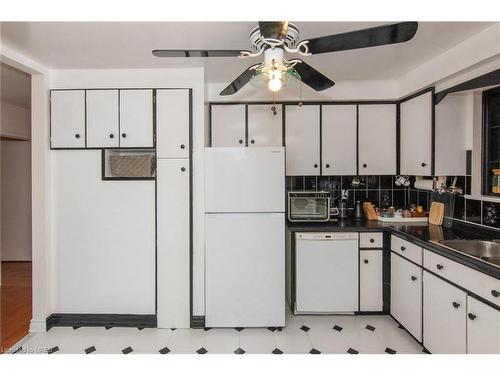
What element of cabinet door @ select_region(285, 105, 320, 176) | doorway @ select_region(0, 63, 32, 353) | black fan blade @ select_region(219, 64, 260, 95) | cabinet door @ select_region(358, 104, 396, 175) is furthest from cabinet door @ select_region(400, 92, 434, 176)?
doorway @ select_region(0, 63, 32, 353)

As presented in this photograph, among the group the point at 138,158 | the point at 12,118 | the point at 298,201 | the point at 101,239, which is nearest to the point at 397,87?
the point at 298,201

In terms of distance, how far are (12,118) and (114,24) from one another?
11.2 feet

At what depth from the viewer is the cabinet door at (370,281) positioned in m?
2.69

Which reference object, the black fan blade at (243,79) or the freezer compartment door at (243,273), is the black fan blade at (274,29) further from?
the freezer compartment door at (243,273)

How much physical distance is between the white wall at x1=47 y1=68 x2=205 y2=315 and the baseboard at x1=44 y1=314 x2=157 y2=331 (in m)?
0.48

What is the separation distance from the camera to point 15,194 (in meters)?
4.56

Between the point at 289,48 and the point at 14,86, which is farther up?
the point at 14,86

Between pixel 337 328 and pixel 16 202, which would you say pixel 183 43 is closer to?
pixel 337 328

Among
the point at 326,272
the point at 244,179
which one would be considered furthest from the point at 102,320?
the point at 326,272

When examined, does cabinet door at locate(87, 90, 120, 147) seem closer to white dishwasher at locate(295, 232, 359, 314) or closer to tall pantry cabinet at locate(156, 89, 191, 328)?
tall pantry cabinet at locate(156, 89, 191, 328)

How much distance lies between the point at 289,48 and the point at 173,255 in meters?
2.01

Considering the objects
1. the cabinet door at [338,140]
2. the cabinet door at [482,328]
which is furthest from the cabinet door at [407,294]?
the cabinet door at [338,140]

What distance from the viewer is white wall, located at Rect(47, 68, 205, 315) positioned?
102 inches

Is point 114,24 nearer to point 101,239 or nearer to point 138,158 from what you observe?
Answer: point 138,158
